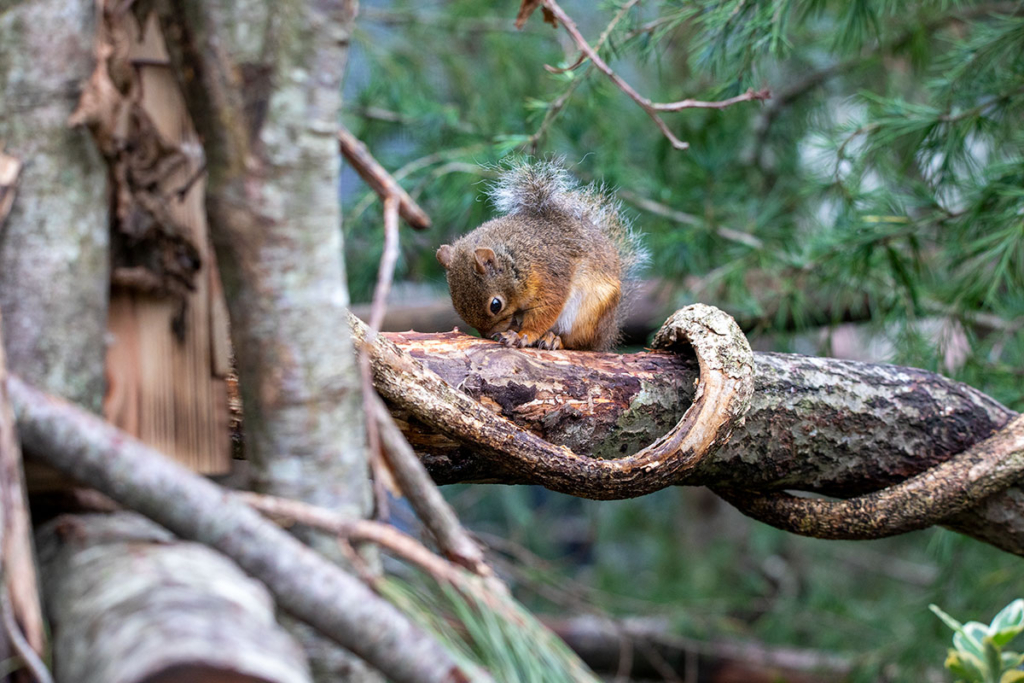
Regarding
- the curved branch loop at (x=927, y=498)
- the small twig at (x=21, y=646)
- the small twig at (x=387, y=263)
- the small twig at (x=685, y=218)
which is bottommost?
the curved branch loop at (x=927, y=498)

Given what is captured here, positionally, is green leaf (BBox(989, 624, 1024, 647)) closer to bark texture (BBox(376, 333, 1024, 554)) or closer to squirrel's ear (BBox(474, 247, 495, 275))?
bark texture (BBox(376, 333, 1024, 554))

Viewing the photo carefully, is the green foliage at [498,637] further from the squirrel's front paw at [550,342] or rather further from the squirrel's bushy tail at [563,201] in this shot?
the squirrel's bushy tail at [563,201]

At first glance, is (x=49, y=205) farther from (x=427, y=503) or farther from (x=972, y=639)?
(x=972, y=639)

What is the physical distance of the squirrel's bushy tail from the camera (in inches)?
90.5

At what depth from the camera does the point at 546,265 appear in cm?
229

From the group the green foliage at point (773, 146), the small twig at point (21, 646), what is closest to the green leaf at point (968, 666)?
the green foliage at point (773, 146)

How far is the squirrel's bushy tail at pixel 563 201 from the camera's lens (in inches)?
90.5

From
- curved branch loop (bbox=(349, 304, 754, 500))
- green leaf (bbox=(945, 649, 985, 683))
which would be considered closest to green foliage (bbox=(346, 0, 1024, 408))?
curved branch loop (bbox=(349, 304, 754, 500))

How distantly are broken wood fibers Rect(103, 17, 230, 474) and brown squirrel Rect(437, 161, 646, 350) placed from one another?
1445mm

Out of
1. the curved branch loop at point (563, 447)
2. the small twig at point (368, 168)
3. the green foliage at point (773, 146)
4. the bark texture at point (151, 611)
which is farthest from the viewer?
the green foliage at point (773, 146)

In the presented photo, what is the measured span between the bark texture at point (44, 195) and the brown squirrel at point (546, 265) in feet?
5.00

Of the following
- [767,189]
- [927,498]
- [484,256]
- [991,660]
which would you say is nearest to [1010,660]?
[991,660]

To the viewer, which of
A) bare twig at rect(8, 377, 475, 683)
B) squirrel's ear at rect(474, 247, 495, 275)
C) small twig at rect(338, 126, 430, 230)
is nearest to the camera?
bare twig at rect(8, 377, 475, 683)

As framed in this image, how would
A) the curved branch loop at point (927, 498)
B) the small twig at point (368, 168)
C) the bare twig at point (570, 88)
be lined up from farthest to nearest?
the bare twig at point (570, 88) < the curved branch loop at point (927, 498) < the small twig at point (368, 168)
